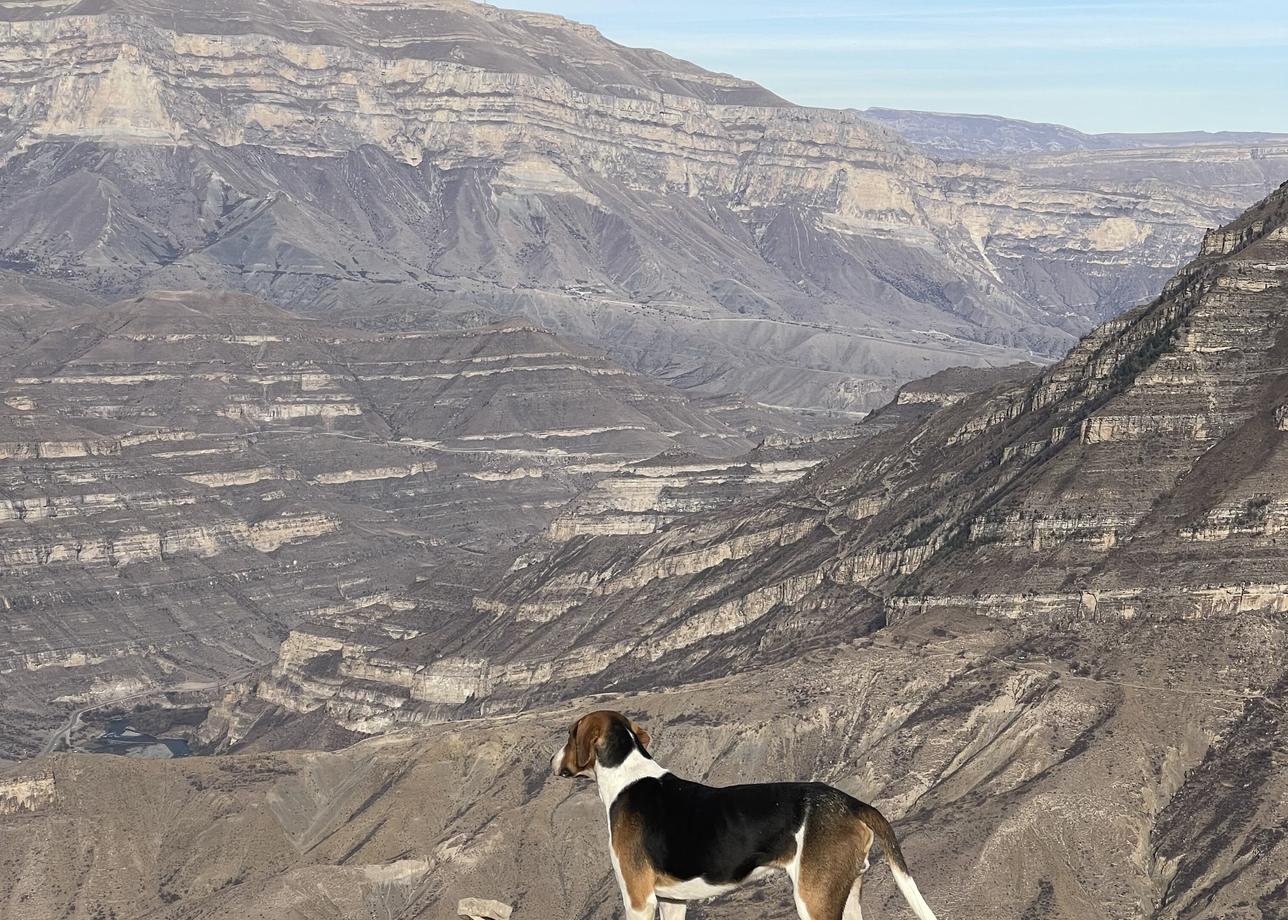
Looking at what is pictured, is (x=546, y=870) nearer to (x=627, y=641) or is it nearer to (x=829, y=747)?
(x=829, y=747)

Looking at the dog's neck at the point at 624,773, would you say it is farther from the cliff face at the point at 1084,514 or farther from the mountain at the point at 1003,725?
the cliff face at the point at 1084,514

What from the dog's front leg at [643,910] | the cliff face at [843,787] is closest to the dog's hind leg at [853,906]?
the dog's front leg at [643,910]

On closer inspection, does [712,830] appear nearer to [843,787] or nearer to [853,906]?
[853,906]

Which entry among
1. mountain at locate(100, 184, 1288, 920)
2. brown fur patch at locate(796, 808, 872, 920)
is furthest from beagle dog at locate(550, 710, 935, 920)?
mountain at locate(100, 184, 1288, 920)

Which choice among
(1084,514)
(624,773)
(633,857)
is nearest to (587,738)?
(624,773)

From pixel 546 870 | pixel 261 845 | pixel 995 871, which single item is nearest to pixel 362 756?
pixel 261 845
